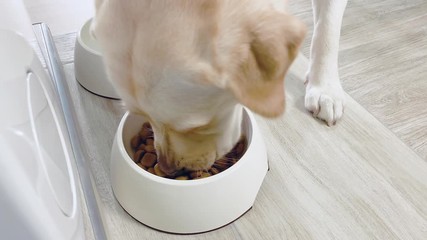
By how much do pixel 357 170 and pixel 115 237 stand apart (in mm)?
701

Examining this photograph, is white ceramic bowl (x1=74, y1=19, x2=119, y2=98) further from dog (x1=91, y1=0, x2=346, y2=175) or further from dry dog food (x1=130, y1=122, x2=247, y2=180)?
dog (x1=91, y1=0, x2=346, y2=175)

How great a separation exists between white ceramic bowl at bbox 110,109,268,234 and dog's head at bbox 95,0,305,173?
20cm

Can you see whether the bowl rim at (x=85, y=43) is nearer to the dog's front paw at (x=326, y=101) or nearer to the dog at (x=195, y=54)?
the dog at (x=195, y=54)

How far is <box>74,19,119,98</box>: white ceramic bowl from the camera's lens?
1560mm

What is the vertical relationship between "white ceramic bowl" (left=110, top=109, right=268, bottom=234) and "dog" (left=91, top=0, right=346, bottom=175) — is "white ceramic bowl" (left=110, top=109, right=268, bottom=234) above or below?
below

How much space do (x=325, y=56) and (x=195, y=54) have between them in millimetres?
848

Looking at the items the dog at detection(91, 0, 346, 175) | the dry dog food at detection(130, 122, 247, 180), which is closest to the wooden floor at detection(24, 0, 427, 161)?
the dry dog food at detection(130, 122, 247, 180)

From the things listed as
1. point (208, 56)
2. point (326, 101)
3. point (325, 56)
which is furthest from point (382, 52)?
point (208, 56)

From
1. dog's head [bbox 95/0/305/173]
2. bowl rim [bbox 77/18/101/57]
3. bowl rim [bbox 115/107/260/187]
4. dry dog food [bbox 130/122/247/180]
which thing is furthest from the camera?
bowl rim [bbox 77/18/101/57]

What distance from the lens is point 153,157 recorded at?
129cm

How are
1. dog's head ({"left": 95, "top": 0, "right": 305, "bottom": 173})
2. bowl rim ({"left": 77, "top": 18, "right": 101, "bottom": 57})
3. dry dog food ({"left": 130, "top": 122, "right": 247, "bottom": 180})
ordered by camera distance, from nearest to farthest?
1. dog's head ({"left": 95, "top": 0, "right": 305, "bottom": 173})
2. dry dog food ({"left": 130, "top": 122, "right": 247, "bottom": 180})
3. bowl rim ({"left": 77, "top": 18, "right": 101, "bottom": 57})

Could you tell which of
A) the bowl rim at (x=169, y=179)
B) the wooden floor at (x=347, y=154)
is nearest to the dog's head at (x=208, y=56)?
the bowl rim at (x=169, y=179)

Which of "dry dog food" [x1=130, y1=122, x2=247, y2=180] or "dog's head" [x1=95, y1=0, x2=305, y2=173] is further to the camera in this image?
"dry dog food" [x1=130, y1=122, x2=247, y2=180]

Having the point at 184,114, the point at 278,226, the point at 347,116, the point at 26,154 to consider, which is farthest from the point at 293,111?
the point at 26,154
